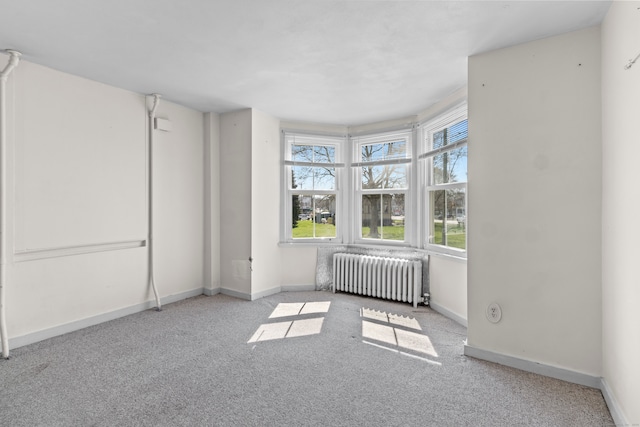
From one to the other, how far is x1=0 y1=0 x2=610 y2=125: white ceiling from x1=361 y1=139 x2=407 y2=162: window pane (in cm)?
103

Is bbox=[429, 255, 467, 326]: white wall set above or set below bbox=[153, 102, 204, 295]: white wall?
below

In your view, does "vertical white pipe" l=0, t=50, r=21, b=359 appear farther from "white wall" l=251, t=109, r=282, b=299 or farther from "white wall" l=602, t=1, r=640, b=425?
"white wall" l=602, t=1, r=640, b=425

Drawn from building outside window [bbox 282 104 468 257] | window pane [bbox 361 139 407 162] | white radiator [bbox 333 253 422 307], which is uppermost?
window pane [bbox 361 139 407 162]

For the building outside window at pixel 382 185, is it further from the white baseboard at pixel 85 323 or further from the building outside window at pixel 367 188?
the white baseboard at pixel 85 323

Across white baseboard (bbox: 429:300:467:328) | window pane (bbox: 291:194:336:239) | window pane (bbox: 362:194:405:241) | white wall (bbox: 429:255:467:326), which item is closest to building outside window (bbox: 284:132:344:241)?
window pane (bbox: 291:194:336:239)

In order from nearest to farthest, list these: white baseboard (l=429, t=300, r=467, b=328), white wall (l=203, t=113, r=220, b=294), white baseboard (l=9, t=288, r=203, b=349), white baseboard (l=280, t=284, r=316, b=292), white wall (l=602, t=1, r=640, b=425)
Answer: white wall (l=602, t=1, r=640, b=425)
white baseboard (l=9, t=288, r=203, b=349)
white baseboard (l=429, t=300, r=467, b=328)
white wall (l=203, t=113, r=220, b=294)
white baseboard (l=280, t=284, r=316, b=292)

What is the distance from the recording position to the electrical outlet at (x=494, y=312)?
257 centimetres

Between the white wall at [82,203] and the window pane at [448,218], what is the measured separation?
3.40 m

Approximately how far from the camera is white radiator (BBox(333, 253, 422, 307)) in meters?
4.06

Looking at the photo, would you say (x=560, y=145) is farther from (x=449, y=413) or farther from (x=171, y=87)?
(x=171, y=87)

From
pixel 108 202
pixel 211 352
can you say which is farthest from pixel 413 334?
pixel 108 202

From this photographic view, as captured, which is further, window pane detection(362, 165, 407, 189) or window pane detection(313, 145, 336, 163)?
window pane detection(313, 145, 336, 163)

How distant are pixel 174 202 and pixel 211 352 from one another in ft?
7.39

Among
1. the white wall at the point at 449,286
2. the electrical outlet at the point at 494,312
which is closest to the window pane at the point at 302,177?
the white wall at the point at 449,286
